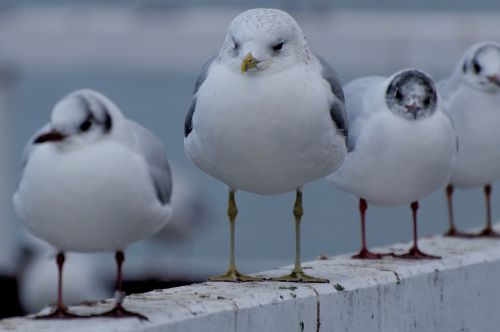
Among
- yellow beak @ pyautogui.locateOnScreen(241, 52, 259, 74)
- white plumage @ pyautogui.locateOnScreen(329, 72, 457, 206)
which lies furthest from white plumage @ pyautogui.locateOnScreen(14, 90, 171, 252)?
white plumage @ pyautogui.locateOnScreen(329, 72, 457, 206)

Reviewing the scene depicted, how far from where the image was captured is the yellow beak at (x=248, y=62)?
5965 millimetres

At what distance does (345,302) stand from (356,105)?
4.85 ft

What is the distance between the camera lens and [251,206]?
46000 mm

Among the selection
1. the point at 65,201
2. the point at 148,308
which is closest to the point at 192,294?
the point at 148,308

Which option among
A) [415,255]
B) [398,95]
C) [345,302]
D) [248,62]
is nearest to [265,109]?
[248,62]

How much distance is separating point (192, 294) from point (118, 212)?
81 centimetres

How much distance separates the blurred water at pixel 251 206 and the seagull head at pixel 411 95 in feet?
84.5

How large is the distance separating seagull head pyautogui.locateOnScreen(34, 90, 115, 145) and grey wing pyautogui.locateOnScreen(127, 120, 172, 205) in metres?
0.17

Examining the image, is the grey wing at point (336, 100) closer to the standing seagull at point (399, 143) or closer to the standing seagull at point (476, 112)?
the standing seagull at point (399, 143)

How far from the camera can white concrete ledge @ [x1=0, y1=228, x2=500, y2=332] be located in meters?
5.55

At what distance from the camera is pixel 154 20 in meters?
19.8

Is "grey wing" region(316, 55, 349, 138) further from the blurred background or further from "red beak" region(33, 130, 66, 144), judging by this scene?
the blurred background

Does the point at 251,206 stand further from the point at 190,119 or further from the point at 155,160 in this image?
the point at 155,160

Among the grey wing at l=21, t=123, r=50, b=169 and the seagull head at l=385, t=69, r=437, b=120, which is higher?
the seagull head at l=385, t=69, r=437, b=120
